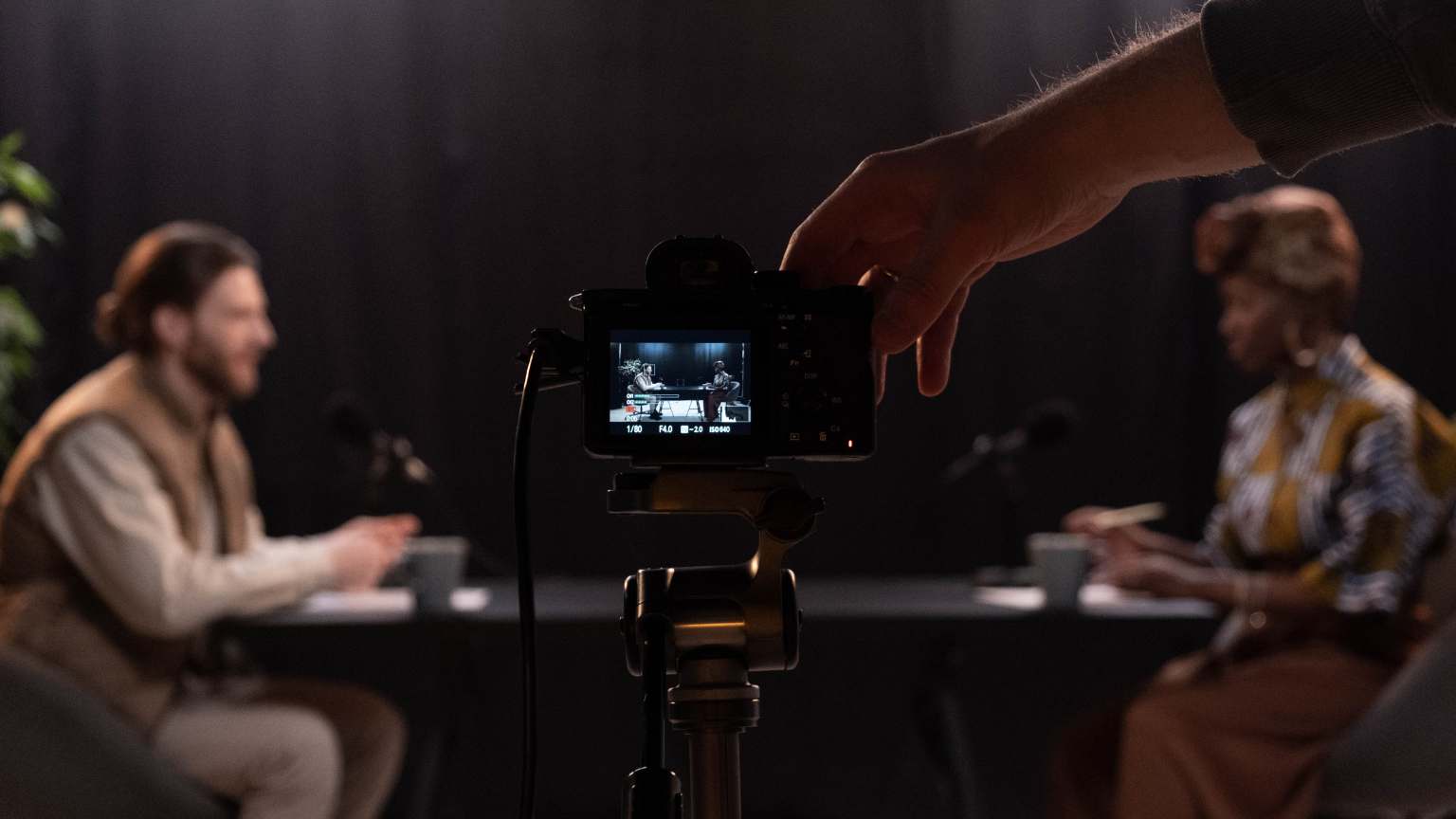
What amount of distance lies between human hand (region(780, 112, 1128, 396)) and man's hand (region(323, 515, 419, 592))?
1.71 meters

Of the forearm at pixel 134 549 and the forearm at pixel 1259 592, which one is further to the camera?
the forearm at pixel 1259 592

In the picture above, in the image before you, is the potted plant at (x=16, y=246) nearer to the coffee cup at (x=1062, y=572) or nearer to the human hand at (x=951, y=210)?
the coffee cup at (x=1062, y=572)

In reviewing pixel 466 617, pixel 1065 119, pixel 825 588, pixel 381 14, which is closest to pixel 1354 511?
pixel 825 588

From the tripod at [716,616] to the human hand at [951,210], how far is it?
0.13 m

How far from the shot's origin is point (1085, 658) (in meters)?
3.46

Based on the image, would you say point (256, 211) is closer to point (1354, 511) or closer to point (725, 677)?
point (1354, 511)

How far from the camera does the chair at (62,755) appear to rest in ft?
5.88

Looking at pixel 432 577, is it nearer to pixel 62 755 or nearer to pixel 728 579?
pixel 62 755

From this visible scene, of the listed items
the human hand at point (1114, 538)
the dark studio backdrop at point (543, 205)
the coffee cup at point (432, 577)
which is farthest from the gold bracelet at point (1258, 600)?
the coffee cup at point (432, 577)

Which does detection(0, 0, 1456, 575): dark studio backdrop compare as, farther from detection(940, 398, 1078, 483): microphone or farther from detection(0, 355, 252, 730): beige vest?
detection(0, 355, 252, 730): beige vest

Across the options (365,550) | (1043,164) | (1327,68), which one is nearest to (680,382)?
(1043,164)

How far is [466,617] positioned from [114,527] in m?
0.62

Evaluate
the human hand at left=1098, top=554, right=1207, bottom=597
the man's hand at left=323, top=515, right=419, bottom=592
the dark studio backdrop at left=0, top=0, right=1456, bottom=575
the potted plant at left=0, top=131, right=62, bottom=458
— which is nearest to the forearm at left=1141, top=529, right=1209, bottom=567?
the human hand at left=1098, top=554, right=1207, bottom=597

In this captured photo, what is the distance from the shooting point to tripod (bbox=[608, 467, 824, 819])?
69 cm
